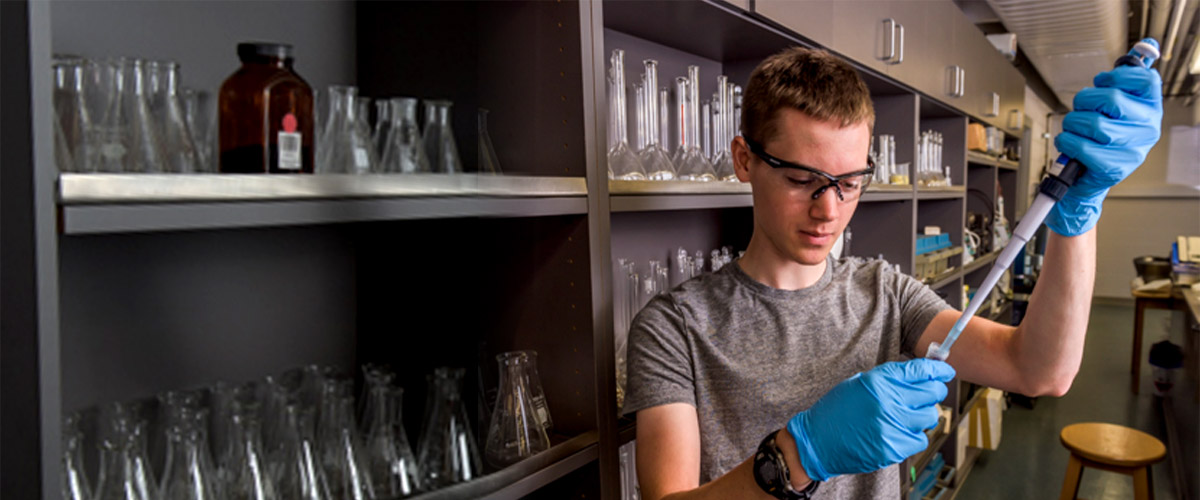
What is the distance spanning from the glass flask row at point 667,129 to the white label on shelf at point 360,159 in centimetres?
45

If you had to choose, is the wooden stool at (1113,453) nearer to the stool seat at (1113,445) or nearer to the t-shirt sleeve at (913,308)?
the stool seat at (1113,445)

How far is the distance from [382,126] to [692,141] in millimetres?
736

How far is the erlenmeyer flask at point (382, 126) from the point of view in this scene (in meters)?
1.07

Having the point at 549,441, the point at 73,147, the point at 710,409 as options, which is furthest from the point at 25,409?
the point at 710,409

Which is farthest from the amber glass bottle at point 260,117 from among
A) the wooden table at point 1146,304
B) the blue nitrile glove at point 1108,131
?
the wooden table at point 1146,304

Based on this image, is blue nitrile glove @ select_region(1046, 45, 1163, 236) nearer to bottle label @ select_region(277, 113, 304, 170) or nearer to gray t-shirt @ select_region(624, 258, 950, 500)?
gray t-shirt @ select_region(624, 258, 950, 500)

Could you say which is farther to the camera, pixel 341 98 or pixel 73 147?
pixel 341 98

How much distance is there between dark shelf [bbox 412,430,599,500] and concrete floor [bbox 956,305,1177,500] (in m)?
3.08

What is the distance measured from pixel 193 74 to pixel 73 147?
0.38 m

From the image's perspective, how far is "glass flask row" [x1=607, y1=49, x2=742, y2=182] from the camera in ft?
4.61

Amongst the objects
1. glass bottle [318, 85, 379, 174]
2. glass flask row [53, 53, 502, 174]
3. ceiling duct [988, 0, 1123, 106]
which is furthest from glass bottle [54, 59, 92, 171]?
ceiling duct [988, 0, 1123, 106]

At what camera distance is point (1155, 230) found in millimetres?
10352

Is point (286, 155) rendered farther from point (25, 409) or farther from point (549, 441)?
point (549, 441)

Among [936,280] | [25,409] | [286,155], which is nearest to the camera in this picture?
[25,409]
